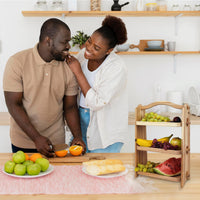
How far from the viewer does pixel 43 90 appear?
1.87 metres

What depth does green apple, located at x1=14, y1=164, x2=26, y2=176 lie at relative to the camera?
1.28m

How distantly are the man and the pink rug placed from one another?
1.36 feet

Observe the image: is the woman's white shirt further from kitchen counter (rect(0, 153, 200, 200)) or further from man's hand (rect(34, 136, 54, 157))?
kitchen counter (rect(0, 153, 200, 200))

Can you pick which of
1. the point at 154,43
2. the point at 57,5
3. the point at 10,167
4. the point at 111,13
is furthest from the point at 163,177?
the point at 57,5

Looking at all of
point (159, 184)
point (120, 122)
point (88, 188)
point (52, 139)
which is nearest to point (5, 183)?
point (88, 188)

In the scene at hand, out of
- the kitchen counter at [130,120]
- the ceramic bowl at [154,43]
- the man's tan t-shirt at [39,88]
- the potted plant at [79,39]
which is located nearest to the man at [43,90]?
the man's tan t-shirt at [39,88]

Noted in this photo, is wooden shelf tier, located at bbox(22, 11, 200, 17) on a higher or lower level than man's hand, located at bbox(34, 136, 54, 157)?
higher

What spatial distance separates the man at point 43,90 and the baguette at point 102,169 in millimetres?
447

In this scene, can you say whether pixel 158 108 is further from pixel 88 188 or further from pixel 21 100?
pixel 88 188

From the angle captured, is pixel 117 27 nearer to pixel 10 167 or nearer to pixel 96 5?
pixel 10 167

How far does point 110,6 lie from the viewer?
11.3ft

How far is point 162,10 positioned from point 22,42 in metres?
1.53

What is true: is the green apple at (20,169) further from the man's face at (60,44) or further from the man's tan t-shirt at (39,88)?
the man's face at (60,44)

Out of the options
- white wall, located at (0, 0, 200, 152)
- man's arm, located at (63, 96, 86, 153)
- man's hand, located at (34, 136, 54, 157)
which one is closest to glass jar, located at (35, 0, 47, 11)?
white wall, located at (0, 0, 200, 152)
